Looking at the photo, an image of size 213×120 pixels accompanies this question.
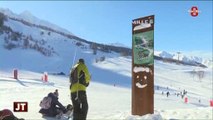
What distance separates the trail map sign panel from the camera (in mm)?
14414

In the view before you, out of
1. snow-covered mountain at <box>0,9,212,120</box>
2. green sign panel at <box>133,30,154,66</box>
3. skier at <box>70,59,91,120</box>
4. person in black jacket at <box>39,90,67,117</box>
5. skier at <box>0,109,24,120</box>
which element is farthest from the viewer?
snow-covered mountain at <box>0,9,212,120</box>

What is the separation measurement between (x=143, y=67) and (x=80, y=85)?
3397 millimetres

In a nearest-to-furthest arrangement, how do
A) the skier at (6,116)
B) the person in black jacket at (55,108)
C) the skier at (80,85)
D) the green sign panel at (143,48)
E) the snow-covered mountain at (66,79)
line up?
the skier at (6,116), the skier at (80,85), the person in black jacket at (55,108), the green sign panel at (143,48), the snow-covered mountain at (66,79)

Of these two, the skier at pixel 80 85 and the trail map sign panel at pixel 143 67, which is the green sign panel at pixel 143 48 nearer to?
the trail map sign panel at pixel 143 67

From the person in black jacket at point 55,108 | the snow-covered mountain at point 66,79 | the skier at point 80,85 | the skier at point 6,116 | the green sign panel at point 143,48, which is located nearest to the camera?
the skier at point 6,116

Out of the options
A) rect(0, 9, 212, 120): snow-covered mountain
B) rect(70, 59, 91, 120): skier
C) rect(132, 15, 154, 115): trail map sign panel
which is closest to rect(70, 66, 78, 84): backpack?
rect(70, 59, 91, 120): skier

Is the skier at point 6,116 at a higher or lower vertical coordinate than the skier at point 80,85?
lower

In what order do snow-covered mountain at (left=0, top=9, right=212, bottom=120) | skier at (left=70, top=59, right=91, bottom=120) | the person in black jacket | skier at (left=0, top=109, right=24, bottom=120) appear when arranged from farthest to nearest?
snow-covered mountain at (left=0, top=9, right=212, bottom=120) < the person in black jacket < skier at (left=70, top=59, right=91, bottom=120) < skier at (left=0, top=109, right=24, bottom=120)

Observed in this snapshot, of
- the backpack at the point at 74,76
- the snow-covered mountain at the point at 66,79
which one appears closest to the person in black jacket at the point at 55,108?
the snow-covered mountain at the point at 66,79

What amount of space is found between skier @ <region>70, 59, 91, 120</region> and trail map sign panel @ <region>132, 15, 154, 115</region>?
122 inches

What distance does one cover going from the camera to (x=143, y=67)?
14539 mm

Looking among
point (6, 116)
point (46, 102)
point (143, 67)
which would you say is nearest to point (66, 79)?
point (46, 102)

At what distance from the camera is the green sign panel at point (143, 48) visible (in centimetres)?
1441

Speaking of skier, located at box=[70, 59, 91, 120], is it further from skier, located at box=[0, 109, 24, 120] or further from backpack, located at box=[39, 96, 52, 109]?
skier, located at box=[0, 109, 24, 120]
